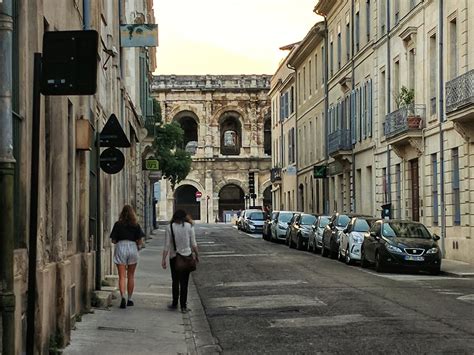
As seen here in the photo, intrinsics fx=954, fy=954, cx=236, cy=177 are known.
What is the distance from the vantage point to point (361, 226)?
94.2 feet

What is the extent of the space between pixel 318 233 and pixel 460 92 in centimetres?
1011

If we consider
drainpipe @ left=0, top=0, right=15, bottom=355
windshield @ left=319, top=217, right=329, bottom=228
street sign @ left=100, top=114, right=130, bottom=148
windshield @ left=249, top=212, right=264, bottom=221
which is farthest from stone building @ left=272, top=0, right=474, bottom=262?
drainpipe @ left=0, top=0, right=15, bottom=355

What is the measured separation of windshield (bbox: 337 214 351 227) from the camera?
105ft

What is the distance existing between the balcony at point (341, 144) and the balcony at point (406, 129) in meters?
9.79

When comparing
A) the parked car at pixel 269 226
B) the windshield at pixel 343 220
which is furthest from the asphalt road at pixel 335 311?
the parked car at pixel 269 226

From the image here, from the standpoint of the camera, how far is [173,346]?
11680 millimetres

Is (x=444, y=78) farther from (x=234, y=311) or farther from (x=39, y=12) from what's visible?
(x=39, y=12)

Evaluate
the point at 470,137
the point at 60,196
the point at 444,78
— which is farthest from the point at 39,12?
the point at 444,78

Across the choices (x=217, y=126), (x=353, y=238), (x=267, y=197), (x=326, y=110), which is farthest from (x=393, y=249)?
(x=267, y=197)

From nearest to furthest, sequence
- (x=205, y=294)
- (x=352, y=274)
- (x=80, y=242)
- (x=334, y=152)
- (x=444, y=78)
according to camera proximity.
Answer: (x=80, y=242) < (x=205, y=294) < (x=352, y=274) < (x=444, y=78) < (x=334, y=152)

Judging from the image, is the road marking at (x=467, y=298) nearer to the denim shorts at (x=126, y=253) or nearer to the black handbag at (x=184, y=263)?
the black handbag at (x=184, y=263)

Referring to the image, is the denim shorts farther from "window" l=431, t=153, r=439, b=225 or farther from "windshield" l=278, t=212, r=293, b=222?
"windshield" l=278, t=212, r=293, b=222

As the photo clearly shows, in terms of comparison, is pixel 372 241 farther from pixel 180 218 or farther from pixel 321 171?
pixel 321 171

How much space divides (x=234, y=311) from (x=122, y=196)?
Result: 466 inches
